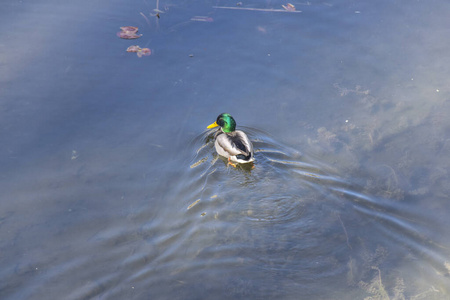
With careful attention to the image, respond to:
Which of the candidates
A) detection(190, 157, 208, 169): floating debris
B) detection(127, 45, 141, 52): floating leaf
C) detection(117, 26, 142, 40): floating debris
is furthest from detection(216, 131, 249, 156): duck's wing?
detection(117, 26, 142, 40): floating debris

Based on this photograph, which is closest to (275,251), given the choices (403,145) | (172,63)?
(403,145)

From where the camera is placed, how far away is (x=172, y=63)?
8.45 meters

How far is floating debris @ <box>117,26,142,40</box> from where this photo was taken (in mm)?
8906

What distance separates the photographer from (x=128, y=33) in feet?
29.4

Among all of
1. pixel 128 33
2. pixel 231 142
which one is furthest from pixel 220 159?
pixel 128 33

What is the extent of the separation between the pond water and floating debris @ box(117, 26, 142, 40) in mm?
105

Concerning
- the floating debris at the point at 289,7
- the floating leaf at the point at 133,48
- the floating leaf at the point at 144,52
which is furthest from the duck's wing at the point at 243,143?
the floating debris at the point at 289,7

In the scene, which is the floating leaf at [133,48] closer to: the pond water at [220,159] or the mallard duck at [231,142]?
the pond water at [220,159]

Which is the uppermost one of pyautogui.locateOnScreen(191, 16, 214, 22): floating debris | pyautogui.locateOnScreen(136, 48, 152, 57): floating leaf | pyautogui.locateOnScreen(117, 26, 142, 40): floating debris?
pyautogui.locateOnScreen(191, 16, 214, 22): floating debris

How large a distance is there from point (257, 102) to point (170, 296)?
3878 mm

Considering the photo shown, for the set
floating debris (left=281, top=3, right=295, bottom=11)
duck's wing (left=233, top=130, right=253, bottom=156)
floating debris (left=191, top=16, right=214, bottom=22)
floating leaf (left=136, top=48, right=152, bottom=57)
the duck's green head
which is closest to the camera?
duck's wing (left=233, top=130, right=253, bottom=156)

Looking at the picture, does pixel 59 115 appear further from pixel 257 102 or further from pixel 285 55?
pixel 285 55

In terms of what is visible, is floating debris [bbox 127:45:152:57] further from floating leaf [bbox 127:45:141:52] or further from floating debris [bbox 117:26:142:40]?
floating debris [bbox 117:26:142:40]

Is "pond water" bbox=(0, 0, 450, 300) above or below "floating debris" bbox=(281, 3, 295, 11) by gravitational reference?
below
